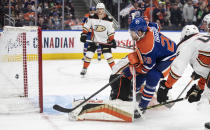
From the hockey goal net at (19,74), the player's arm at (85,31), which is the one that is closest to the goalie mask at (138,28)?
the hockey goal net at (19,74)

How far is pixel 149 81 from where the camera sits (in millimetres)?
3203

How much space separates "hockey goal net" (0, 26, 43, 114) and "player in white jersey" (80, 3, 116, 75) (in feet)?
5.95

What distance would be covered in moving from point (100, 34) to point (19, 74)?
2.24m

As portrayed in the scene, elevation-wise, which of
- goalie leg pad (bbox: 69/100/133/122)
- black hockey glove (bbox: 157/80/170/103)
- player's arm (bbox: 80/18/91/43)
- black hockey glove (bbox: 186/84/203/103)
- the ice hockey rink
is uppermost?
player's arm (bbox: 80/18/91/43)

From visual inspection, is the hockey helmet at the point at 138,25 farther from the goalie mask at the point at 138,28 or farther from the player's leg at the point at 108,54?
the player's leg at the point at 108,54

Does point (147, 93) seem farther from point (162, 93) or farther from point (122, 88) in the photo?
point (162, 93)

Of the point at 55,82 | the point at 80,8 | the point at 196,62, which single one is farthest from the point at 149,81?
the point at 80,8

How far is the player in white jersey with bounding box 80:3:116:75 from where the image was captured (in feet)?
18.2

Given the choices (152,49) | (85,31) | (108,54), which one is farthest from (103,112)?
(85,31)

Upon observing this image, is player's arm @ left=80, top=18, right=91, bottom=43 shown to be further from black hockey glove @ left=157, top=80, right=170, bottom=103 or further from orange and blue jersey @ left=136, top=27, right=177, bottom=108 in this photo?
black hockey glove @ left=157, top=80, right=170, bottom=103

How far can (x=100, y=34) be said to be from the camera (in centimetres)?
577

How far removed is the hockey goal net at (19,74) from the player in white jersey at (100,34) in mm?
1813

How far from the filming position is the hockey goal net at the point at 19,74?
3404 millimetres

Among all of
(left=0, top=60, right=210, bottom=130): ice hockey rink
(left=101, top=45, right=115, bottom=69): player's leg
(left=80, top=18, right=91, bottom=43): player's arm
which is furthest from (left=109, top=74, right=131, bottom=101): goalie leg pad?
(left=80, top=18, right=91, bottom=43): player's arm
